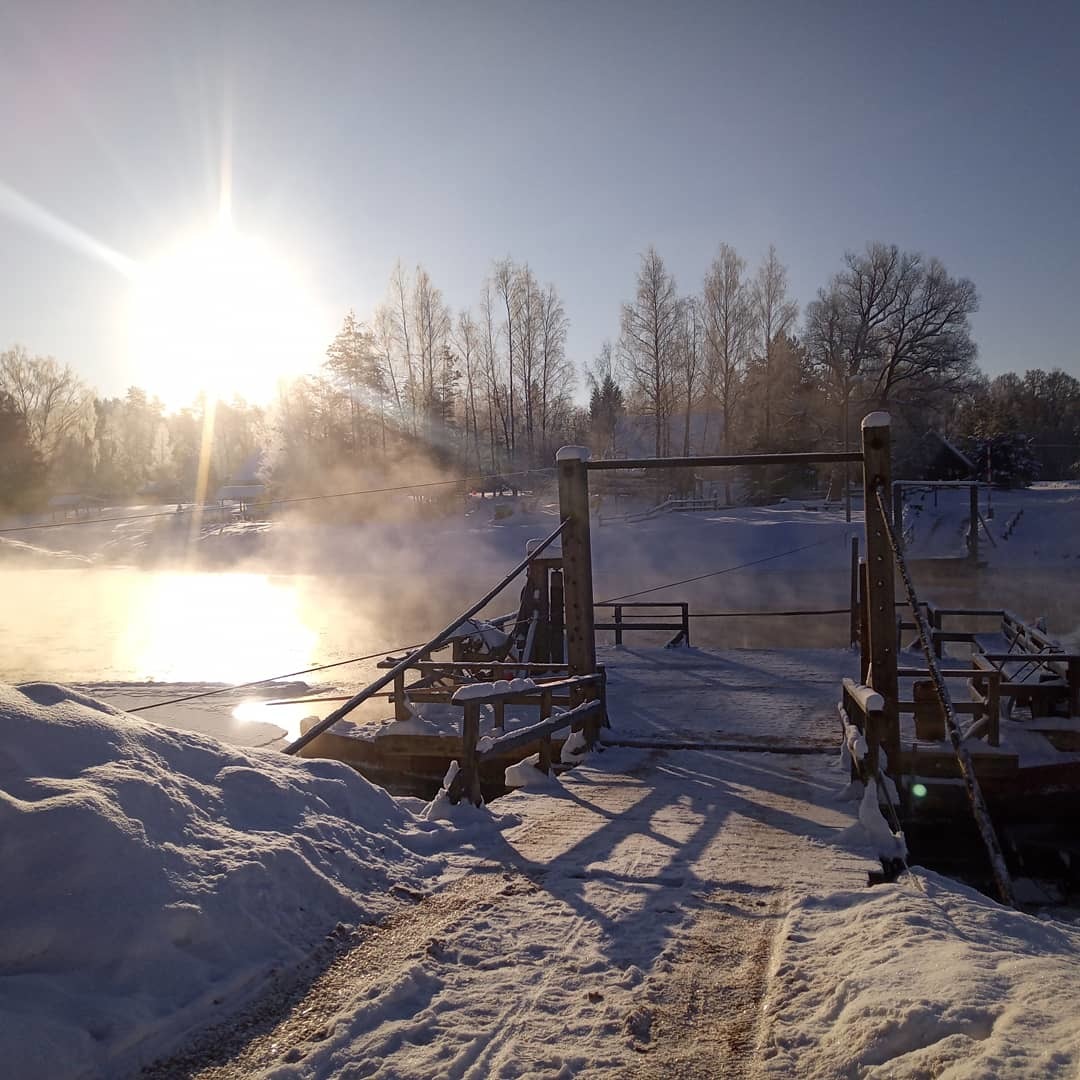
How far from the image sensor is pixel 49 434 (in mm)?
68688

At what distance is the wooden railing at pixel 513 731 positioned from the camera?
5.88 metres

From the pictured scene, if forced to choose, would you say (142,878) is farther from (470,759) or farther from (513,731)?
(513,731)

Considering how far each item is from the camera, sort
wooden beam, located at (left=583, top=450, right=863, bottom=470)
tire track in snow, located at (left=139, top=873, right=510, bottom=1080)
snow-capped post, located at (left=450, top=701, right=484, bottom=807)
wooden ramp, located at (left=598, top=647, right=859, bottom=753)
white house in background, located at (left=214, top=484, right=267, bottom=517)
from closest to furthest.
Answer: tire track in snow, located at (left=139, top=873, right=510, bottom=1080) → snow-capped post, located at (left=450, top=701, right=484, bottom=807) → wooden beam, located at (left=583, top=450, right=863, bottom=470) → wooden ramp, located at (left=598, top=647, right=859, bottom=753) → white house in background, located at (left=214, top=484, right=267, bottom=517)

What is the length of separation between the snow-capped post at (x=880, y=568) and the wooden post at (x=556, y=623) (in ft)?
26.4

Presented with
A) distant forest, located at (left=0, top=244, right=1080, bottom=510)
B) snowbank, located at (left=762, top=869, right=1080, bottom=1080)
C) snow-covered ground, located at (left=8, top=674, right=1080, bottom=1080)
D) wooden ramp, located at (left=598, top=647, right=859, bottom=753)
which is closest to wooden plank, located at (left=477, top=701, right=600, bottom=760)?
wooden ramp, located at (left=598, top=647, right=859, bottom=753)

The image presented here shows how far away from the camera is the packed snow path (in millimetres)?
2965

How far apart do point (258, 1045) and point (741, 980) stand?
5.97ft

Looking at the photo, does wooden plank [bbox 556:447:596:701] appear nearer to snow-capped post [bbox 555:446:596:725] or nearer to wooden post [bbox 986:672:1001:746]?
snow-capped post [bbox 555:446:596:725]

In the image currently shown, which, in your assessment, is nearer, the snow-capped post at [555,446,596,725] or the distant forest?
the snow-capped post at [555,446,596,725]

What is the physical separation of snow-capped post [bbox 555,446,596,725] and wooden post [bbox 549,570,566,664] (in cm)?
620

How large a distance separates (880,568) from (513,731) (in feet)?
10.1

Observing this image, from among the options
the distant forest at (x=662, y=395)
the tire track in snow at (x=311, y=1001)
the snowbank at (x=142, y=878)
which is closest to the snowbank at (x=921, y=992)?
the tire track in snow at (x=311, y=1001)

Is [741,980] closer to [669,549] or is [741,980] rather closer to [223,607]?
[223,607]

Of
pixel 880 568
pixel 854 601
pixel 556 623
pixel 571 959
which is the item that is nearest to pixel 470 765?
pixel 571 959
